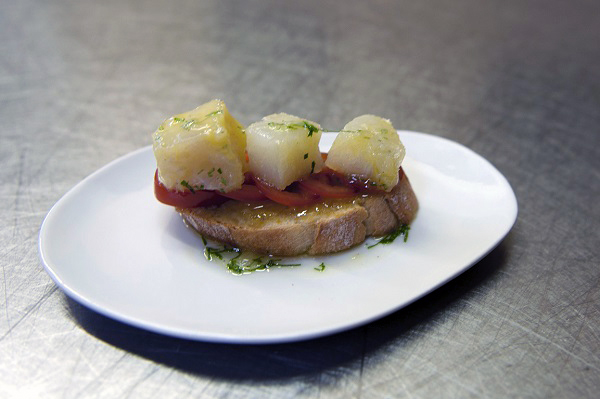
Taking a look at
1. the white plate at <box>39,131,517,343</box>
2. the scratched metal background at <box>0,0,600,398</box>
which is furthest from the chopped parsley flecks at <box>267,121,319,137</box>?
the scratched metal background at <box>0,0,600,398</box>

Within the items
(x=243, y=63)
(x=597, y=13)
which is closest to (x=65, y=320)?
(x=243, y=63)

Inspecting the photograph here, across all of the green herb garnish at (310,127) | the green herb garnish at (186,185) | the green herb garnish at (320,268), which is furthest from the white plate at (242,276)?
the green herb garnish at (310,127)

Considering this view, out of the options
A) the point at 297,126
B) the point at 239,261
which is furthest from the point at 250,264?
the point at 297,126

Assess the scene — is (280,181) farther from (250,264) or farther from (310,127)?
(250,264)

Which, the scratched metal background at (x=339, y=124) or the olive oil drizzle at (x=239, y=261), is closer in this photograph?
the scratched metal background at (x=339, y=124)

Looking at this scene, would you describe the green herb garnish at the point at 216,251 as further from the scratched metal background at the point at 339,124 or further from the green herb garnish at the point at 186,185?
the scratched metal background at the point at 339,124

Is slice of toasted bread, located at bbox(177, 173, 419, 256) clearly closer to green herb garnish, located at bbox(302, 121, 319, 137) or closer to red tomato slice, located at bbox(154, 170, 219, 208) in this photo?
red tomato slice, located at bbox(154, 170, 219, 208)

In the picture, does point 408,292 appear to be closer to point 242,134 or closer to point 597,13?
point 242,134
